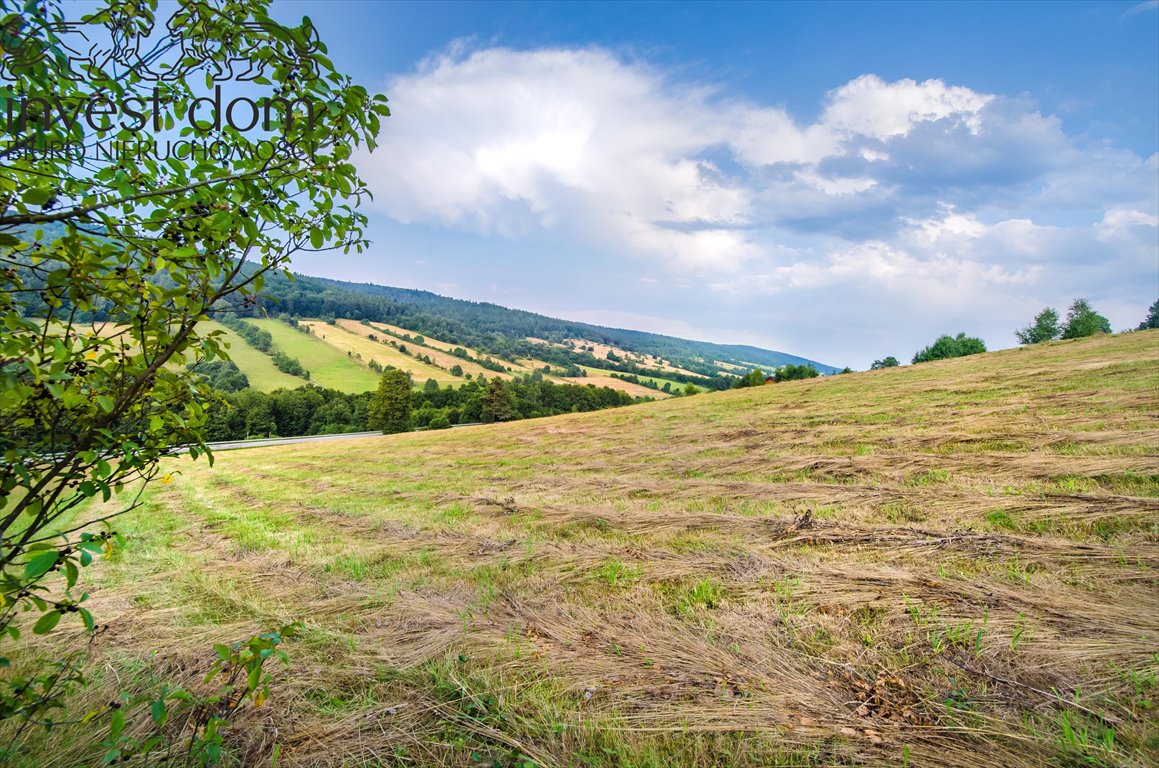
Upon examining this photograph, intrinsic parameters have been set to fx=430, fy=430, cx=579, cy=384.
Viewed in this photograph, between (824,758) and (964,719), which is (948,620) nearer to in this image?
(964,719)

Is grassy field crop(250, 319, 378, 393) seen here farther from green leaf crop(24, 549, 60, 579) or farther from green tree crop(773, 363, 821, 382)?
green leaf crop(24, 549, 60, 579)

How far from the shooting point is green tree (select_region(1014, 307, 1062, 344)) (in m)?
49.1

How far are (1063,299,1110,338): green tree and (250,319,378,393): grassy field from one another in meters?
88.2

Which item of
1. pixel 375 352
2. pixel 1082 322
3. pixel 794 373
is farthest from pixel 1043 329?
pixel 375 352

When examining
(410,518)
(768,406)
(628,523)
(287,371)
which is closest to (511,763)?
(628,523)

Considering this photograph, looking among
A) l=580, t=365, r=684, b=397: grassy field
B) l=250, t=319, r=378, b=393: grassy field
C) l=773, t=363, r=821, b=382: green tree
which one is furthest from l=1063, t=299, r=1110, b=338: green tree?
l=250, t=319, r=378, b=393: grassy field

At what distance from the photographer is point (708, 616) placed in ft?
11.0

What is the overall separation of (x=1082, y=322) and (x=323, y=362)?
101 m

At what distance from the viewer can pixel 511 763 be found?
2.16 m

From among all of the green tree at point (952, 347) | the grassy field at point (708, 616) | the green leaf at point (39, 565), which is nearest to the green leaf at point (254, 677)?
the green leaf at point (39, 565)

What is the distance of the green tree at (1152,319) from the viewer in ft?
158

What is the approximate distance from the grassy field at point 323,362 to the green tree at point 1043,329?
87.2m

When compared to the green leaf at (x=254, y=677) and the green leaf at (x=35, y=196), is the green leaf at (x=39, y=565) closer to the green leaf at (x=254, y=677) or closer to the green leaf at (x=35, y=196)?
the green leaf at (x=254, y=677)

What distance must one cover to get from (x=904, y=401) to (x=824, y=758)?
17.3 m
